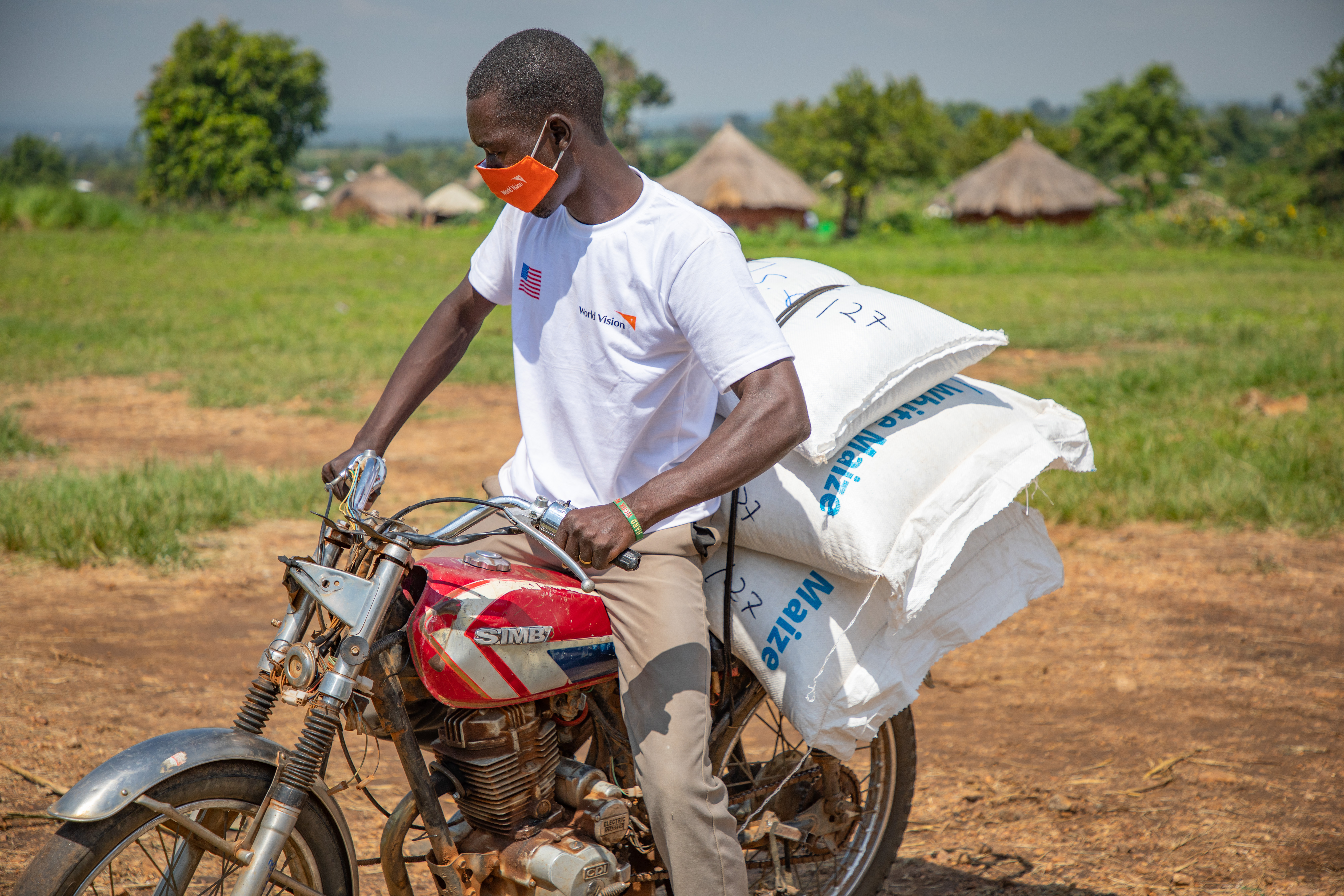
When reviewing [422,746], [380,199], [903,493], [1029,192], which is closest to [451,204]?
[380,199]

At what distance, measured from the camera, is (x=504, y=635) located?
2.07 metres

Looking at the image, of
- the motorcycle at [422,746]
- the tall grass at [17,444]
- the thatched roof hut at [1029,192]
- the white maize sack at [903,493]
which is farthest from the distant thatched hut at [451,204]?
the motorcycle at [422,746]

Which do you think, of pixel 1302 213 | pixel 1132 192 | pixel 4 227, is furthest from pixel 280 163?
pixel 1302 213

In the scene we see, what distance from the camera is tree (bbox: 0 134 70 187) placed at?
52719mm

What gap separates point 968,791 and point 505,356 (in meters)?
8.85

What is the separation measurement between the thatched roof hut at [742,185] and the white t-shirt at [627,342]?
3598 cm

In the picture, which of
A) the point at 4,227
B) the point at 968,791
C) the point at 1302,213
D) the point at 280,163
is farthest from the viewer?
the point at 280,163

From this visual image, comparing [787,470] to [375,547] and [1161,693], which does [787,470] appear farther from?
[1161,693]

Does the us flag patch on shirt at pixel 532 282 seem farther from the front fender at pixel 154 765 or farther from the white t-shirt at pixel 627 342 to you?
the front fender at pixel 154 765

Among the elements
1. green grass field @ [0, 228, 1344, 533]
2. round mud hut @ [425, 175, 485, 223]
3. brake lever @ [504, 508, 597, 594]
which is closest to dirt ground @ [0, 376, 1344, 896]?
green grass field @ [0, 228, 1344, 533]

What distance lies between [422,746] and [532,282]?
1.06 metres

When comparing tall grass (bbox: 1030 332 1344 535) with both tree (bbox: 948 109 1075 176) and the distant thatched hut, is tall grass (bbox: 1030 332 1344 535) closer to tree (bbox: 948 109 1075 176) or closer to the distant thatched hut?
the distant thatched hut

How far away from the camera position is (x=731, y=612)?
2.54 meters

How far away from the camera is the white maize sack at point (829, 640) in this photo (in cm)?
244
